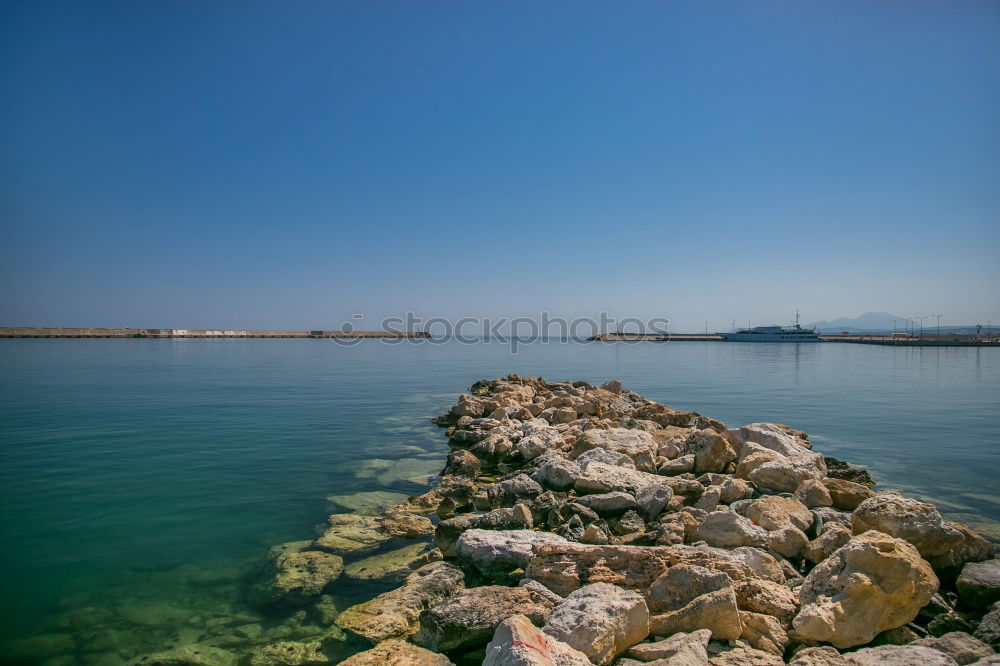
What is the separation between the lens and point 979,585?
4.57m

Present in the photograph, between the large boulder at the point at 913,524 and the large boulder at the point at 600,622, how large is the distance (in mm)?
3022

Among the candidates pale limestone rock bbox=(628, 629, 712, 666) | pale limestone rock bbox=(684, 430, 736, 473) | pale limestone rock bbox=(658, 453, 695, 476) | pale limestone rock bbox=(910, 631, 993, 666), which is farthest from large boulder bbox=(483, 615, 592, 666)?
pale limestone rock bbox=(684, 430, 736, 473)

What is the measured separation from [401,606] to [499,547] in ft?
3.91

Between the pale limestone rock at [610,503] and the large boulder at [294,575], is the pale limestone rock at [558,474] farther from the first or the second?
the large boulder at [294,575]

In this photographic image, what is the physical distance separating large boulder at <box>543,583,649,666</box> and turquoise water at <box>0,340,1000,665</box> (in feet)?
6.68

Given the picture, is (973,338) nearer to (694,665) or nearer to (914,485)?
(914,485)

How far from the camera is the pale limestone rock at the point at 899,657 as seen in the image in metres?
3.54

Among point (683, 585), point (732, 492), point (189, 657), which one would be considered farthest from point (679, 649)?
point (189, 657)

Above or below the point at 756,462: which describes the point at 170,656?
below

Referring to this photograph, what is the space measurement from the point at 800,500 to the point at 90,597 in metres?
8.82

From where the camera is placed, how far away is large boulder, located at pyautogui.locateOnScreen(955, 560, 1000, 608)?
451 cm

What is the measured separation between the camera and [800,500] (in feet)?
23.4

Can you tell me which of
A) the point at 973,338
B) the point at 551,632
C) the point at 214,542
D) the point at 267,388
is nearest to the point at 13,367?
the point at 267,388

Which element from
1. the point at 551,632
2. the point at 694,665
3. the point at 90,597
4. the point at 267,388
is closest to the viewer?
the point at 694,665
